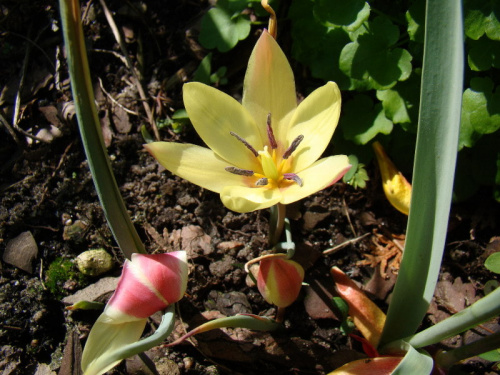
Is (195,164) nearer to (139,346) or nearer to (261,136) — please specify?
(261,136)

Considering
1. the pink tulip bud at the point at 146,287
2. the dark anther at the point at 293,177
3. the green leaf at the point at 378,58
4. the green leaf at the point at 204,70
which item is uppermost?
the green leaf at the point at 378,58

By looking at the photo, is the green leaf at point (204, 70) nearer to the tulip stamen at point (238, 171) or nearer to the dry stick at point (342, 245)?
the tulip stamen at point (238, 171)

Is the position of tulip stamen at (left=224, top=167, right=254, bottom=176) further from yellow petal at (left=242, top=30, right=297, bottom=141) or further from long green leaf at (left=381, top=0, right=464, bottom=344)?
long green leaf at (left=381, top=0, right=464, bottom=344)

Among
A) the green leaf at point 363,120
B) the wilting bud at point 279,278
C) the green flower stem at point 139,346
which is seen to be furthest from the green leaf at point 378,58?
the green flower stem at point 139,346

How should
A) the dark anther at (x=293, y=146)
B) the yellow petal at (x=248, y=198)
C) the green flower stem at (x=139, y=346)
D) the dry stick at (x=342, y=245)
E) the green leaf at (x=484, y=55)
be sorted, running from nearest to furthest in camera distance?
1. the green flower stem at (x=139, y=346)
2. the yellow petal at (x=248, y=198)
3. the dark anther at (x=293, y=146)
4. the green leaf at (x=484, y=55)
5. the dry stick at (x=342, y=245)

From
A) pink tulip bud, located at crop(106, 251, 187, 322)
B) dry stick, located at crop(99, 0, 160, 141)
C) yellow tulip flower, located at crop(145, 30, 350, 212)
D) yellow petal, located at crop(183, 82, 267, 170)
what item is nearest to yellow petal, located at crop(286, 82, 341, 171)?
yellow tulip flower, located at crop(145, 30, 350, 212)

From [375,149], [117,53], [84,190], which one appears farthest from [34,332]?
[375,149]

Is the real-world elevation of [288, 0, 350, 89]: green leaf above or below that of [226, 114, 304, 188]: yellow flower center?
above
